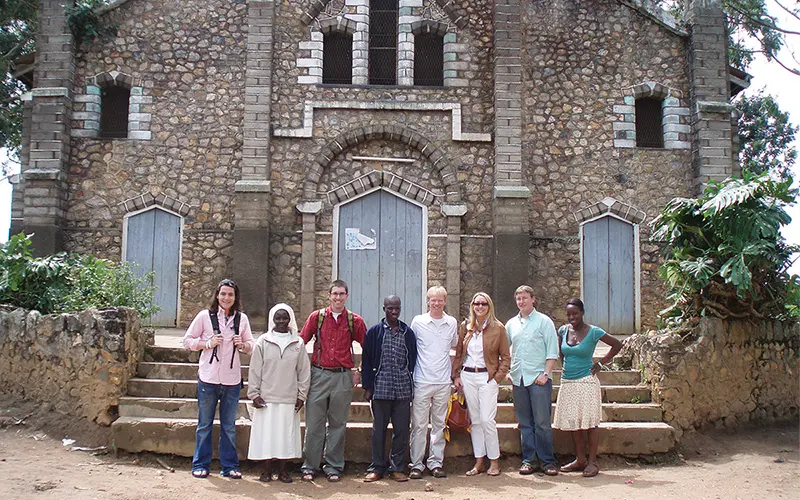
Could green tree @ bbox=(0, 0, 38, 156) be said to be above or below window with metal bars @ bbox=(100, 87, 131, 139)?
above

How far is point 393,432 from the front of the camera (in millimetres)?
6070

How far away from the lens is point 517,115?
1157 centimetres

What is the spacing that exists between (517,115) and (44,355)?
814 centimetres

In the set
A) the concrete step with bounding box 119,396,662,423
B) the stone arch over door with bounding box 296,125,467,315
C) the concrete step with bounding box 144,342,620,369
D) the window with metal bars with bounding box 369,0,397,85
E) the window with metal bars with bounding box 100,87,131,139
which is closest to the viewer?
the concrete step with bounding box 119,396,662,423

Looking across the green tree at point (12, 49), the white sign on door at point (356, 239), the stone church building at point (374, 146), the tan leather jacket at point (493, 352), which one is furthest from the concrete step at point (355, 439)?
the green tree at point (12, 49)

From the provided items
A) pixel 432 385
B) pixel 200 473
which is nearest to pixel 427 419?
pixel 432 385

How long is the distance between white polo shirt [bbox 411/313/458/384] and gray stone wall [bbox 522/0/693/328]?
5.77 metres

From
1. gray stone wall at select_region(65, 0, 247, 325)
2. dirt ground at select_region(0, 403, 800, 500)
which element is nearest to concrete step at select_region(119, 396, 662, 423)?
dirt ground at select_region(0, 403, 800, 500)

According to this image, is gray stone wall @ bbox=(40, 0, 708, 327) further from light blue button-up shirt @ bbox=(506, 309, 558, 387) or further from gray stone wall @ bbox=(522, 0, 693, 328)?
light blue button-up shirt @ bbox=(506, 309, 558, 387)

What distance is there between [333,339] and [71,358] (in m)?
3.11

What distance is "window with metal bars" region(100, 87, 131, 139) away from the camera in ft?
39.5

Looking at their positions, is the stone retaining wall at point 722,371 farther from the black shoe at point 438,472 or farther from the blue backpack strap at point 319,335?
the blue backpack strap at point 319,335

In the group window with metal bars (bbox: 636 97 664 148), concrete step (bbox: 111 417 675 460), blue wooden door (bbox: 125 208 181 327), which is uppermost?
window with metal bars (bbox: 636 97 664 148)

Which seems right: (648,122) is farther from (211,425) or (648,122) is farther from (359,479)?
(211,425)
